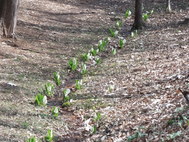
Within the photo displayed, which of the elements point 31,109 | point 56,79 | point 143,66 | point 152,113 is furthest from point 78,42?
point 152,113

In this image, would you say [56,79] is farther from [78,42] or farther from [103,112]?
[78,42]

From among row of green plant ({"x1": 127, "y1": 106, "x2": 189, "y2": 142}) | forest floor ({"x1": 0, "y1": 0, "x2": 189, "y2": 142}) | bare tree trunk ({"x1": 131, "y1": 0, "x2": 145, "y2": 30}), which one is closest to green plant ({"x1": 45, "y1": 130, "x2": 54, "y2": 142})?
forest floor ({"x1": 0, "y1": 0, "x2": 189, "y2": 142})

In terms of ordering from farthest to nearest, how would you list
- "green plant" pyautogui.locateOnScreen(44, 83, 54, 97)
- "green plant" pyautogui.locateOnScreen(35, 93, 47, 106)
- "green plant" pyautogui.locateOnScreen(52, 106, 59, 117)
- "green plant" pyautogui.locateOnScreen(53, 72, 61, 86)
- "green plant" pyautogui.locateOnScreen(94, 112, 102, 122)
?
"green plant" pyautogui.locateOnScreen(53, 72, 61, 86)
"green plant" pyautogui.locateOnScreen(44, 83, 54, 97)
"green plant" pyautogui.locateOnScreen(35, 93, 47, 106)
"green plant" pyautogui.locateOnScreen(52, 106, 59, 117)
"green plant" pyautogui.locateOnScreen(94, 112, 102, 122)

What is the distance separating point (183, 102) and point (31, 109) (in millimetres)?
2567

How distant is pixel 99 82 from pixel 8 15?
3979 mm

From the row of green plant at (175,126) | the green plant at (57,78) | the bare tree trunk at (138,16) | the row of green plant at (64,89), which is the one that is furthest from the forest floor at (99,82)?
the bare tree trunk at (138,16)

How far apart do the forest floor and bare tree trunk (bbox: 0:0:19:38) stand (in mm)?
335

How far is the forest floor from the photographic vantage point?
6359 millimetres

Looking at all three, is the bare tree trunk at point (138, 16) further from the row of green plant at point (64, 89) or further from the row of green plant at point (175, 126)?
the row of green plant at point (175, 126)

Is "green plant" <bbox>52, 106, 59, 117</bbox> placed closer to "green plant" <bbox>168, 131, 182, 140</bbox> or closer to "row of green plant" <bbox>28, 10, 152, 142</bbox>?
"row of green plant" <bbox>28, 10, 152, 142</bbox>

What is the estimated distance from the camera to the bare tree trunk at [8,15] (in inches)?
474

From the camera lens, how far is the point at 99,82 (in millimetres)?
9492

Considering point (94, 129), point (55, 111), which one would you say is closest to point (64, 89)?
point (55, 111)

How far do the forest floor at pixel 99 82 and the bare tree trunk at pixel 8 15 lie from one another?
0.34 meters
